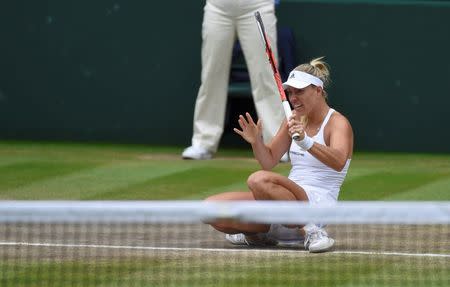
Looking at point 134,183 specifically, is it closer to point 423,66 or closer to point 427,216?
point 423,66

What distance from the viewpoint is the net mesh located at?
238 inches

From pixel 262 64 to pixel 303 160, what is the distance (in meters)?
4.24

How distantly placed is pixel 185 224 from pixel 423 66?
461cm

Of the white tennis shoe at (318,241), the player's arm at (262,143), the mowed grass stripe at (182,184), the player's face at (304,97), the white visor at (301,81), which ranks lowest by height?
the mowed grass stripe at (182,184)

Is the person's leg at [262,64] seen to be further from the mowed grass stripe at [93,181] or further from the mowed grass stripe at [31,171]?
the mowed grass stripe at [31,171]

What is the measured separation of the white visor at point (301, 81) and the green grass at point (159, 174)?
2.40m

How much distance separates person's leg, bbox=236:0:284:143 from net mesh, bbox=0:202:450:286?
3.35m

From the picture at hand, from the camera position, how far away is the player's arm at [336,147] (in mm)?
Answer: 8547

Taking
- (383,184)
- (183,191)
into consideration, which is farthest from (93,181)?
(383,184)

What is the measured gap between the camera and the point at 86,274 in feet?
25.4

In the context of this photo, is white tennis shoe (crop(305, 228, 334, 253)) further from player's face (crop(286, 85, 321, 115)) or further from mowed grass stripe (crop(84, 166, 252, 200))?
mowed grass stripe (crop(84, 166, 252, 200))

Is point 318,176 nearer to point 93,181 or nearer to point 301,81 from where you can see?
point 301,81

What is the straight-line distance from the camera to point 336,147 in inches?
340

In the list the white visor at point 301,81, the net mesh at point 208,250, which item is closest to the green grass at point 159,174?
the net mesh at point 208,250
